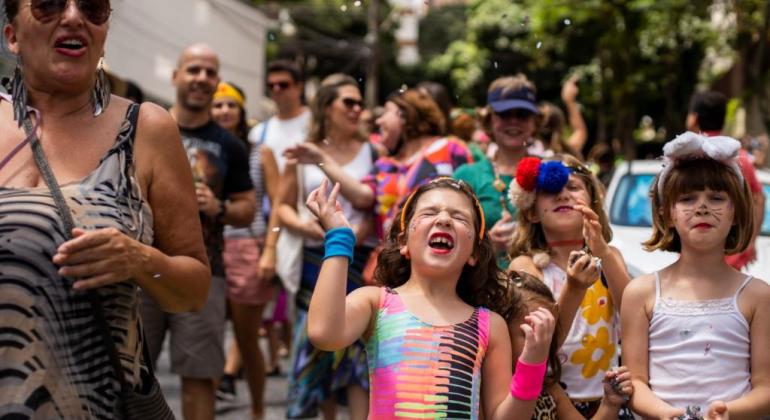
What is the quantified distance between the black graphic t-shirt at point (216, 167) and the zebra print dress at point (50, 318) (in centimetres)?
328

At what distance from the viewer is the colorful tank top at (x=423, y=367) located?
3.60 m

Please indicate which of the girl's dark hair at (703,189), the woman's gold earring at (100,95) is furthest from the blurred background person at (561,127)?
the woman's gold earring at (100,95)

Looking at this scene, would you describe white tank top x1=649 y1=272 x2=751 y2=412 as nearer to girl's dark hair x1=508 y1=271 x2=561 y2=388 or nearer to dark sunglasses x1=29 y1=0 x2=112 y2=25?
girl's dark hair x1=508 y1=271 x2=561 y2=388

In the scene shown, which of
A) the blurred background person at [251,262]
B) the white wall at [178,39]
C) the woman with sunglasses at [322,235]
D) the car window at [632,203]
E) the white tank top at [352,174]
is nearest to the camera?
the woman with sunglasses at [322,235]

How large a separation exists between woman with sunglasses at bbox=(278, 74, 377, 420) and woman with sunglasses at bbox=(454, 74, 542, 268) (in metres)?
0.87

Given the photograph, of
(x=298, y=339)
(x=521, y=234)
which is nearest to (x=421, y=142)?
(x=298, y=339)

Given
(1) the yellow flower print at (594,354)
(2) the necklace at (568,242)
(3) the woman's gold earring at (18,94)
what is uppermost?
(3) the woman's gold earring at (18,94)

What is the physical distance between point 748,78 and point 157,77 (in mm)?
12458

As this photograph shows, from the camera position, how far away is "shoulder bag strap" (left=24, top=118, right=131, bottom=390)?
9.55 ft

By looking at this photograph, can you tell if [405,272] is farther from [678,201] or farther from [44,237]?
[44,237]

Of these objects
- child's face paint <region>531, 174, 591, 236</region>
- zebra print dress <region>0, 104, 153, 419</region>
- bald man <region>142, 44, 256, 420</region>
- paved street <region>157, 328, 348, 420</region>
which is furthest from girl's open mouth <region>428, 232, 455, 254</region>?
paved street <region>157, 328, 348, 420</region>

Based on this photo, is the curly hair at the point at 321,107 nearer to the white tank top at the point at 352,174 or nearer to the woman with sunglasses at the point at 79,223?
the white tank top at the point at 352,174

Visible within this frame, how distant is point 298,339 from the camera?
6891mm

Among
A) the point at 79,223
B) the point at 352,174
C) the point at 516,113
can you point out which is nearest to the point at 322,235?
the point at 352,174
